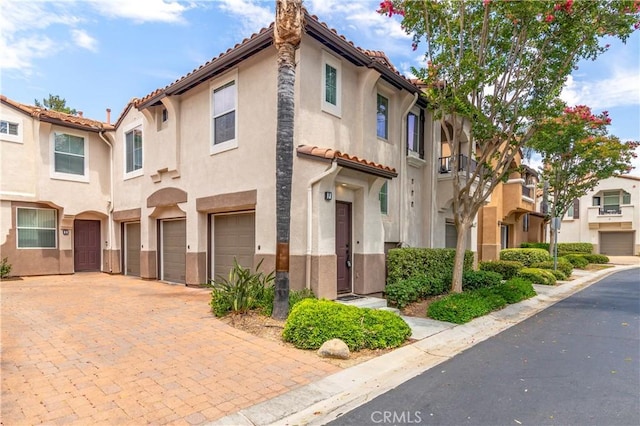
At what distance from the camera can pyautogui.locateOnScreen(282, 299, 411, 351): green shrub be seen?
6398 mm

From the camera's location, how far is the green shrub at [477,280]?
40.4 feet

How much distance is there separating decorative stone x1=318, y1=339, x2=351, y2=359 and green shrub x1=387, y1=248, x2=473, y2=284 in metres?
5.42

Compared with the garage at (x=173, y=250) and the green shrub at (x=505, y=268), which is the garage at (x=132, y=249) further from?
the green shrub at (x=505, y=268)

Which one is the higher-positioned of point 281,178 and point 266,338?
point 281,178

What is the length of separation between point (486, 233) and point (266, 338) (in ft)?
61.8

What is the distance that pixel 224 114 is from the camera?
11.8 meters

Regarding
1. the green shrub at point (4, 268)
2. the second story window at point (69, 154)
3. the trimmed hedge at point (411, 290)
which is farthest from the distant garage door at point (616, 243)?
the green shrub at point (4, 268)

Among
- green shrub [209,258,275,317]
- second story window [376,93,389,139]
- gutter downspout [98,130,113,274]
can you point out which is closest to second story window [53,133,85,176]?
gutter downspout [98,130,113,274]

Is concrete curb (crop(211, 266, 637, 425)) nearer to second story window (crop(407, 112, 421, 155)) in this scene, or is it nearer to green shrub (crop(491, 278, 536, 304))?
green shrub (crop(491, 278, 536, 304))

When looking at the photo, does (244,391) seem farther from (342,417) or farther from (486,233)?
(486,233)

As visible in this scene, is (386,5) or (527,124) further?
(527,124)

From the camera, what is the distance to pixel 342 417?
4180mm

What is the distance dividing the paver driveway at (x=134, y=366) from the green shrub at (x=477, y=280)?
8.06 m

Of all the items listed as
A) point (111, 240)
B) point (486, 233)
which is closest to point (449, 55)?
point (486, 233)
